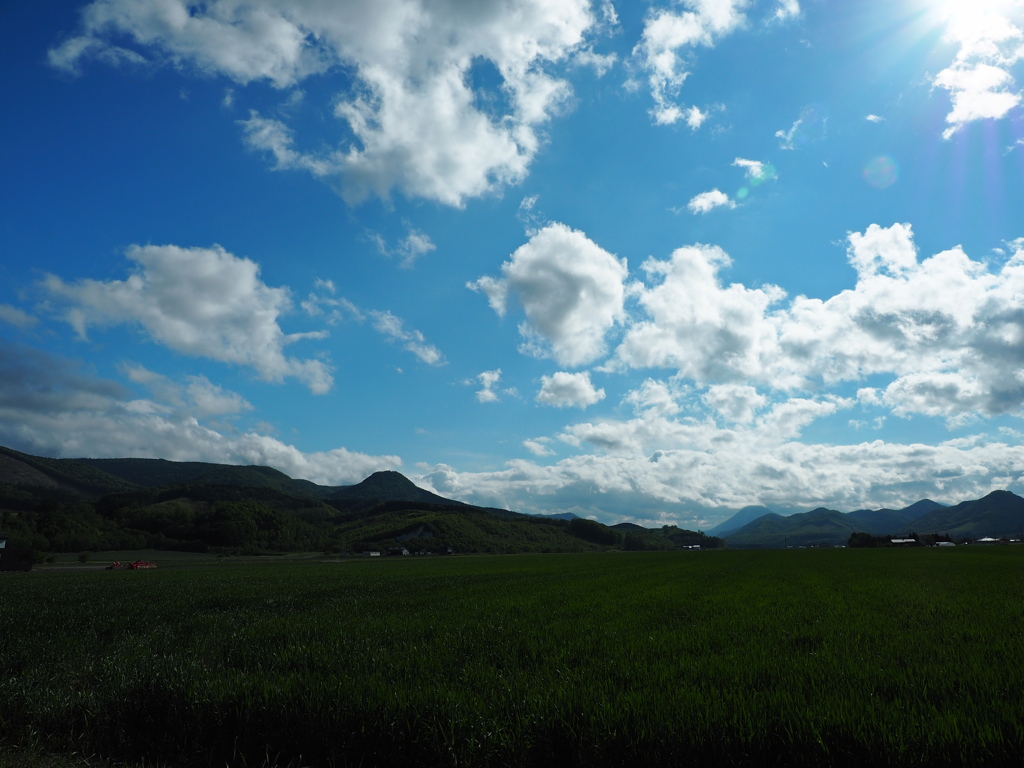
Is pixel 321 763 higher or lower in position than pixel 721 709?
lower

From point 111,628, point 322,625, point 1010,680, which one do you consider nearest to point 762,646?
point 1010,680

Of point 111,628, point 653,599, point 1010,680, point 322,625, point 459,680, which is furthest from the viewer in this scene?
point 653,599

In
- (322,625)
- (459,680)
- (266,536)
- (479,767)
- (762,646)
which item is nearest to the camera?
(479,767)

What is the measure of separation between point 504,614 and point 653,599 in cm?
657

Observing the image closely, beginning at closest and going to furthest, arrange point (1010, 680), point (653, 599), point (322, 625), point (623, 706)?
1. point (623, 706)
2. point (1010, 680)
3. point (322, 625)
4. point (653, 599)

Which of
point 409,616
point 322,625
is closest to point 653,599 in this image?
point 409,616

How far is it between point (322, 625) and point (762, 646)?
11329 mm

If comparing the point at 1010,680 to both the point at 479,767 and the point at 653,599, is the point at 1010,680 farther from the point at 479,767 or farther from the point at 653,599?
the point at 653,599

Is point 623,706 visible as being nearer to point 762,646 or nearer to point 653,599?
point 762,646

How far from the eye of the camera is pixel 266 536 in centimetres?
19750

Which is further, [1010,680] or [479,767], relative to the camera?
[1010,680]

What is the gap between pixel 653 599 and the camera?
18984mm

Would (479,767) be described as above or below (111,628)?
above

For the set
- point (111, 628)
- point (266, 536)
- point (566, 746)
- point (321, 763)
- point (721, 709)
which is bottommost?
point (266, 536)
